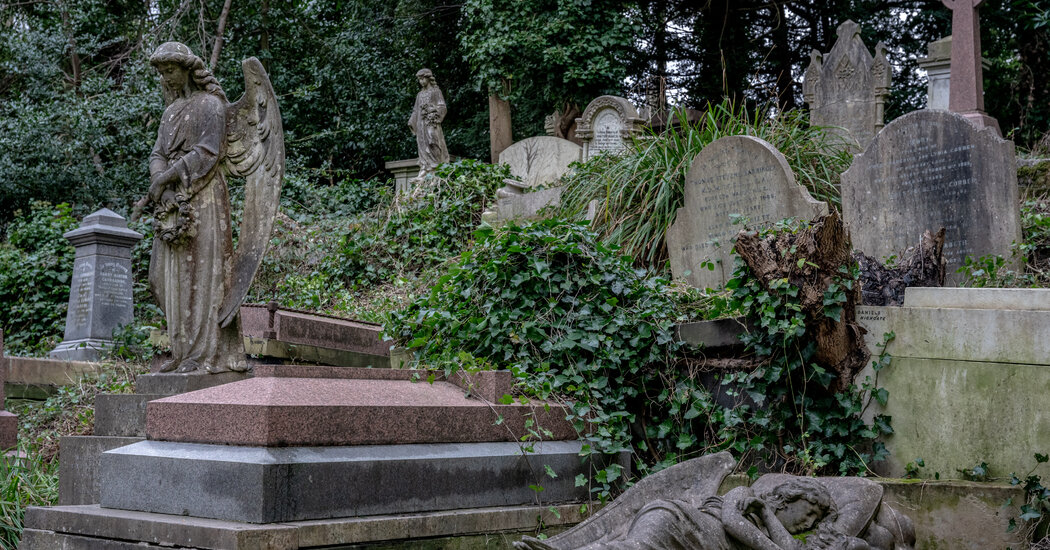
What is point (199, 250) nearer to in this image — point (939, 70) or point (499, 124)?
point (939, 70)

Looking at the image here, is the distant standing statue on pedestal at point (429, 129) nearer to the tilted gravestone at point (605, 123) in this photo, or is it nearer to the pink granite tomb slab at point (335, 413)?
the tilted gravestone at point (605, 123)

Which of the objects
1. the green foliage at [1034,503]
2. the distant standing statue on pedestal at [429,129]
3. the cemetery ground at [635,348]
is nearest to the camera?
the green foliage at [1034,503]

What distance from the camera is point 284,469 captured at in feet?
12.6

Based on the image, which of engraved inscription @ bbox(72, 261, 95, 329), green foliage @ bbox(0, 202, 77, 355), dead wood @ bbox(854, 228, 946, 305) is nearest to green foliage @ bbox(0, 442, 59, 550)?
dead wood @ bbox(854, 228, 946, 305)

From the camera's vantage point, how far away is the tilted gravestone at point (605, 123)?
14039 mm

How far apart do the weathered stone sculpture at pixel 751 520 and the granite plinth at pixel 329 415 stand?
852 mm

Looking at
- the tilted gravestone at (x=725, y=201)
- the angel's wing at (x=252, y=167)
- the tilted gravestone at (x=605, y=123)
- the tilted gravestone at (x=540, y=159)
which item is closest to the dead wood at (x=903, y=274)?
the tilted gravestone at (x=725, y=201)

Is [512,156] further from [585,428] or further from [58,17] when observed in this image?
[58,17]

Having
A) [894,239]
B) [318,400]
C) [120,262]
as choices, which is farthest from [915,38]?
[318,400]

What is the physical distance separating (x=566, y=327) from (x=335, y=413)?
1.75 m

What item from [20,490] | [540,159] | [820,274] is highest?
[540,159]

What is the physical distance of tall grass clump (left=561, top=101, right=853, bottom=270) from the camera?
320 inches

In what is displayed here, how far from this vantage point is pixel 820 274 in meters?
4.98

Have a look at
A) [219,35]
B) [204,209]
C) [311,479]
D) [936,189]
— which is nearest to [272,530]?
[311,479]
